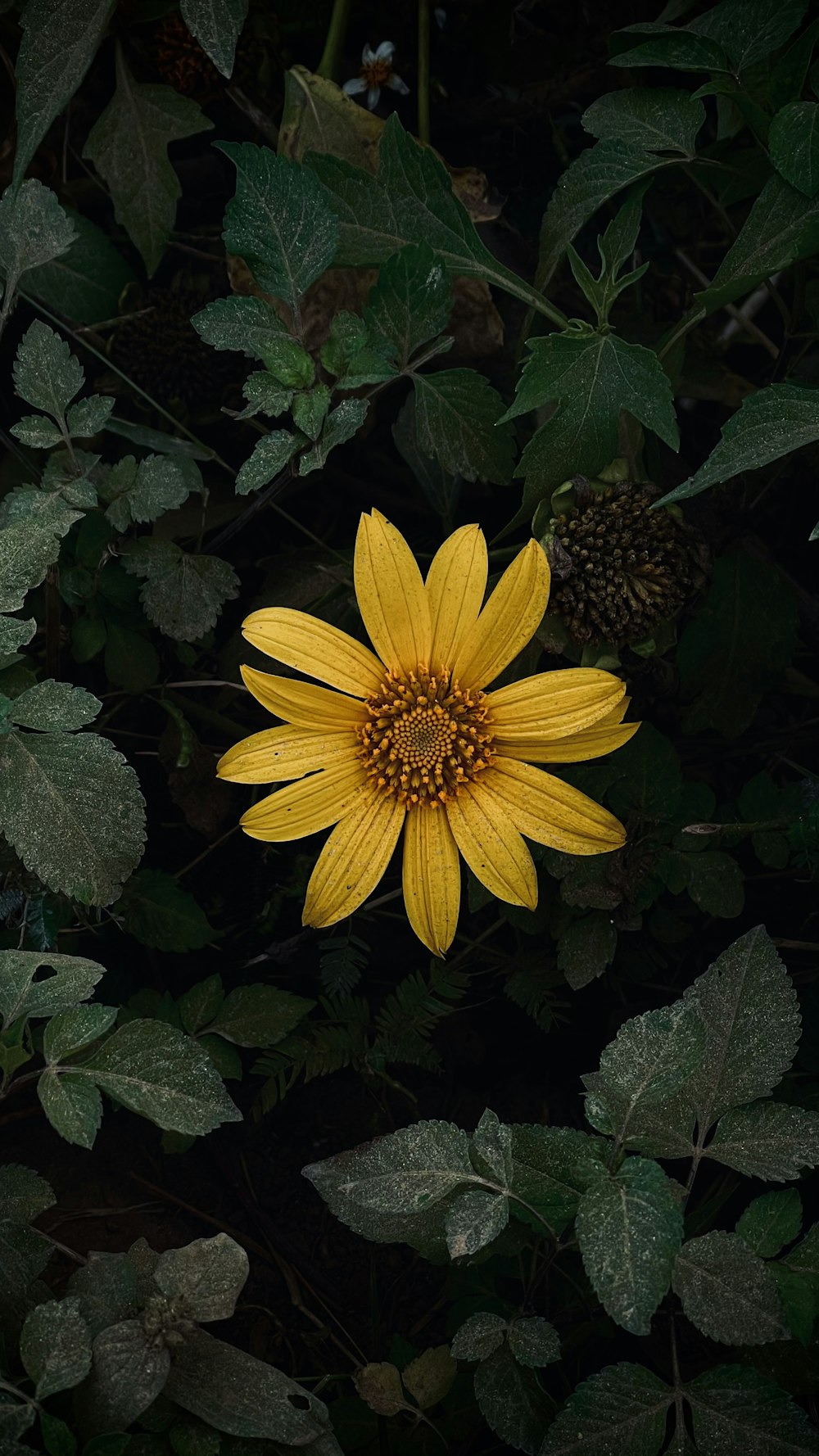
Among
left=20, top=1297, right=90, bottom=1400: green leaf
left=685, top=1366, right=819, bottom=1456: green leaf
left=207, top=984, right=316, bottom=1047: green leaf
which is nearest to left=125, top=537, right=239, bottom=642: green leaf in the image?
left=207, top=984, right=316, bottom=1047: green leaf

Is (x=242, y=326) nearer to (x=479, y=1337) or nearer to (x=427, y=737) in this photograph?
(x=427, y=737)

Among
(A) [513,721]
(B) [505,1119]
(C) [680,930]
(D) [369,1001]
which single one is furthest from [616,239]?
(B) [505,1119]

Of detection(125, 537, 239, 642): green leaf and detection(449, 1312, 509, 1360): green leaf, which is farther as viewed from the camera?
detection(125, 537, 239, 642): green leaf

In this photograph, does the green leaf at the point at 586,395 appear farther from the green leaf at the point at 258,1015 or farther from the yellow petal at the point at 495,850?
the green leaf at the point at 258,1015

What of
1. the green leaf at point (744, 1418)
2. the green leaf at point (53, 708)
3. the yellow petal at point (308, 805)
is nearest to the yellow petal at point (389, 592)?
the yellow petal at point (308, 805)

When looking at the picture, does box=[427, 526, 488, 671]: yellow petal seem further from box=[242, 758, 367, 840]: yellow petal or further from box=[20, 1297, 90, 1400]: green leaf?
box=[20, 1297, 90, 1400]: green leaf

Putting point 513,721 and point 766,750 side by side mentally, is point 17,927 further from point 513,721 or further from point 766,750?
point 766,750
